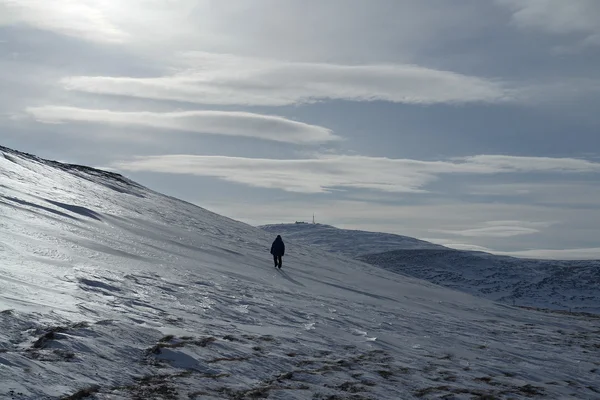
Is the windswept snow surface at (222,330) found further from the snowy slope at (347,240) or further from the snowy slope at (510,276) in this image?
the snowy slope at (347,240)

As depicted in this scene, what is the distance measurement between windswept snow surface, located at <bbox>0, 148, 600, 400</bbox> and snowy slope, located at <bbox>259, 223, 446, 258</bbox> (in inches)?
2592

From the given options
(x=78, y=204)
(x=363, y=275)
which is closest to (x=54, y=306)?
(x=78, y=204)

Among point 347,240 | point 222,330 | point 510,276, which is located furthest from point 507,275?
point 222,330

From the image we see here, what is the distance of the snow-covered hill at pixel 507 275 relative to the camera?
58.5 metres

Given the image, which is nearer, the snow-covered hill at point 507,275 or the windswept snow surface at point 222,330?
the windswept snow surface at point 222,330

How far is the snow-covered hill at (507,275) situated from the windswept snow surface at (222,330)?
29439 millimetres

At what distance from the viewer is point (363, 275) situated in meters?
35.0

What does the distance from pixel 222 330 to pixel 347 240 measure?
9827 centimetres

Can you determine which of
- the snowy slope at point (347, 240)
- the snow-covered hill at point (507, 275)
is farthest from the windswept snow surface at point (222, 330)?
the snowy slope at point (347, 240)

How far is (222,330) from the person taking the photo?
1372cm

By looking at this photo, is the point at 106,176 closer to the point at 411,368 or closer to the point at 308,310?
the point at 308,310

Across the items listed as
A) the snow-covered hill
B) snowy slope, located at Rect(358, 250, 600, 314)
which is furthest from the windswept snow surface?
the snow-covered hill

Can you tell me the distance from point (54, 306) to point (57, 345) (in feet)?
8.20

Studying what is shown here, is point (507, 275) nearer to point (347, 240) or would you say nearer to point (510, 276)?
point (510, 276)
